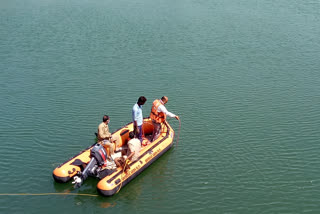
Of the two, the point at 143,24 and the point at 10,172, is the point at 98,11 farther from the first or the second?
the point at 10,172

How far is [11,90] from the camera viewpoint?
15.7 m

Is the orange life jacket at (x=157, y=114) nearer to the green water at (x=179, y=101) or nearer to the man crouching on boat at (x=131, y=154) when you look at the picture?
the green water at (x=179, y=101)

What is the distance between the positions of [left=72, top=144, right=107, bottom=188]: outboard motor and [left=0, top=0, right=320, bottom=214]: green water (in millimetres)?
360

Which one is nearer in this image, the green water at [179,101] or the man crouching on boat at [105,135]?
the green water at [179,101]

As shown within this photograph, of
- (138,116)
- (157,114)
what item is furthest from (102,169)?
(157,114)

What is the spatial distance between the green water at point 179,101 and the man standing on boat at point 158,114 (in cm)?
86

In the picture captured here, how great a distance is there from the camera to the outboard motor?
31.0 feet

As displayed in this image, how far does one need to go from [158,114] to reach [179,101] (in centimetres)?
376

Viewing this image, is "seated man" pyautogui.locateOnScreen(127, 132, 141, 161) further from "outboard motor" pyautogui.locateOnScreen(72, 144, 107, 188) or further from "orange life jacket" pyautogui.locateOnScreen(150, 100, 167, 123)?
"orange life jacket" pyautogui.locateOnScreen(150, 100, 167, 123)

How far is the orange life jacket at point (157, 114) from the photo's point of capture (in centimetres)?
1109

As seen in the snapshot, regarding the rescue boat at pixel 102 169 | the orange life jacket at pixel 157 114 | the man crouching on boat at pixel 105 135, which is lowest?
the rescue boat at pixel 102 169

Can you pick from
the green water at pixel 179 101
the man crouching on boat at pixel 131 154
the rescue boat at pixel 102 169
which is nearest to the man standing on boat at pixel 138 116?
the rescue boat at pixel 102 169

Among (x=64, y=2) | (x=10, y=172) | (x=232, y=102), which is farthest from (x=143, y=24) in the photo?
(x=10, y=172)

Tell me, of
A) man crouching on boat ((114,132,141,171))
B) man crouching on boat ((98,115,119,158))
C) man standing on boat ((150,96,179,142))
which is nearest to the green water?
man crouching on boat ((114,132,141,171))
